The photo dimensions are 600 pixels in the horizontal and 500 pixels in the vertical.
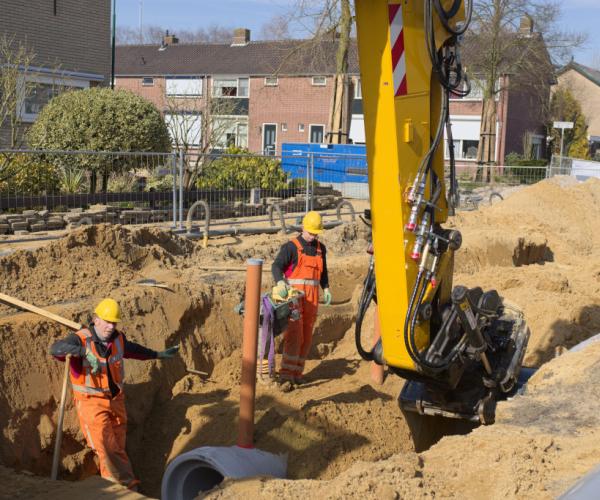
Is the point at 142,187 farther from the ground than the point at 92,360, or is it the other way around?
the point at 142,187

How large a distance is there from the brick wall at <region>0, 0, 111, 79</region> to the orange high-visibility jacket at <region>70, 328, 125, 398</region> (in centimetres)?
1812

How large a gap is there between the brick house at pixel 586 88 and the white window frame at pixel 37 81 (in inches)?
1541

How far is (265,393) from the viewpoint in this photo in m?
7.68

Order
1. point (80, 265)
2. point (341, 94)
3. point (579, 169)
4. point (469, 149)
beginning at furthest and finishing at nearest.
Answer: point (469, 149) < point (579, 169) < point (341, 94) < point (80, 265)

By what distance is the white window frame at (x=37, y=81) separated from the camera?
64.2 feet

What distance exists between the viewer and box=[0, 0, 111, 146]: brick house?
22469 mm

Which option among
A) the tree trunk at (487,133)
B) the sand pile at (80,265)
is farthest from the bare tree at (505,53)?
the sand pile at (80,265)

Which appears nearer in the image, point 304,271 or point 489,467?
point 489,467

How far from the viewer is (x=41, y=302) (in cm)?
838

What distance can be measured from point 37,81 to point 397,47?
1865 cm

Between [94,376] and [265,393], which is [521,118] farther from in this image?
[94,376]

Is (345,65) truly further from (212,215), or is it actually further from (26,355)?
(26,355)

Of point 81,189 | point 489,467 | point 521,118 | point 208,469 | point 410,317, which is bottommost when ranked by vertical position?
point 208,469

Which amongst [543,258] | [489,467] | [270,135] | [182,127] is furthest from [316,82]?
[489,467]
